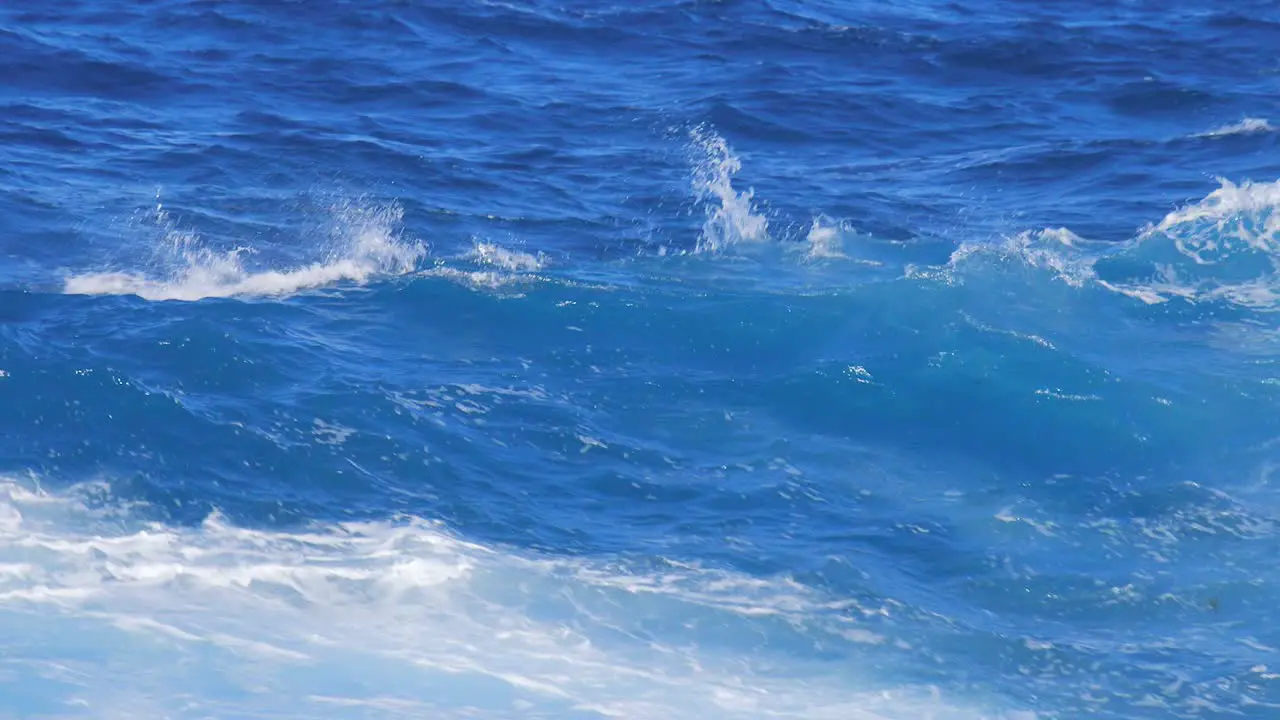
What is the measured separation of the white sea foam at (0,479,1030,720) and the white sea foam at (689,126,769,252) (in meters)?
5.22

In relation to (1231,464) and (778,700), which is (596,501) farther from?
(1231,464)

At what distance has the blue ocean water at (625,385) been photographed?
717 centimetres

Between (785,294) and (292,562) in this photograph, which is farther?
(785,294)

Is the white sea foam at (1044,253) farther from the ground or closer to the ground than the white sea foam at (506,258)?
farther from the ground

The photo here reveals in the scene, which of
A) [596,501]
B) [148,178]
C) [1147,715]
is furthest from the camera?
[148,178]

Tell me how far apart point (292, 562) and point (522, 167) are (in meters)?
7.08

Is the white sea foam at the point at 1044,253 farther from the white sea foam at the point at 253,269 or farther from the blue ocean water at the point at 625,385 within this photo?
the white sea foam at the point at 253,269

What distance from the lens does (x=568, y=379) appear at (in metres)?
9.97

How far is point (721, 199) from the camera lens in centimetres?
1330

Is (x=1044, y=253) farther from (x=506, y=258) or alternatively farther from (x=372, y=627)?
(x=372, y=627)

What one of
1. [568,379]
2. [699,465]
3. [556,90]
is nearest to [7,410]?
[568,379]

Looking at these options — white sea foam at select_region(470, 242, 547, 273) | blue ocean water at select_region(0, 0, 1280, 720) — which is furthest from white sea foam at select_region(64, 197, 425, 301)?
white sea foam at select_region(470, 242, 547, 273)

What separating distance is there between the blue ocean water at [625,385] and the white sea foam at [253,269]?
1.9 inches

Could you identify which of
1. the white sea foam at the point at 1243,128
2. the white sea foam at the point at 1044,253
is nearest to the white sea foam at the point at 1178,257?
the white sea foam at the point at 1044,253
